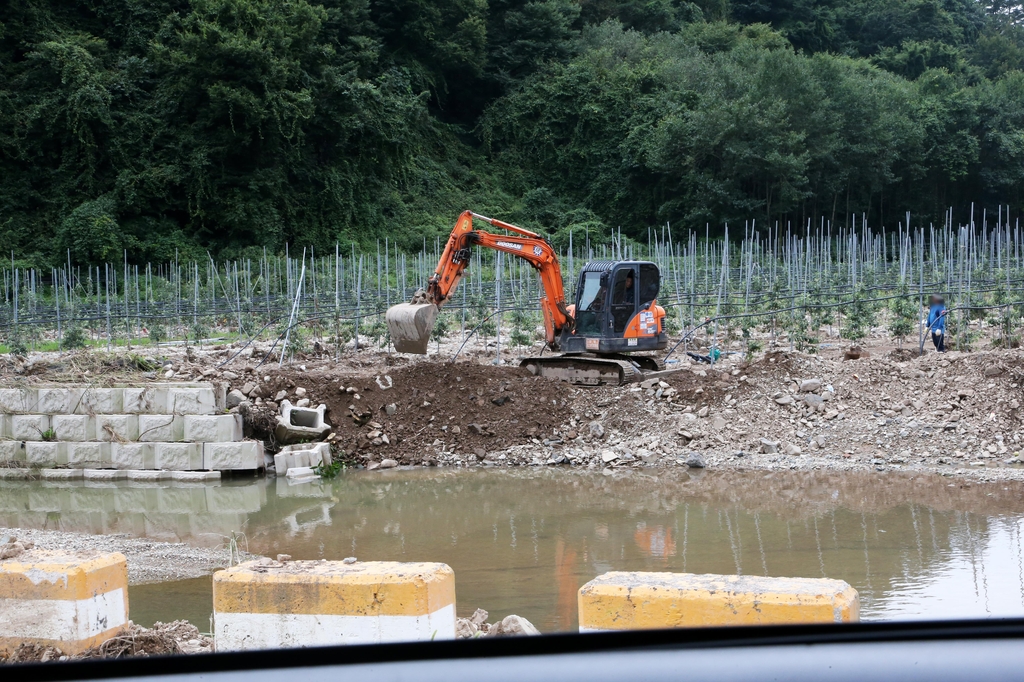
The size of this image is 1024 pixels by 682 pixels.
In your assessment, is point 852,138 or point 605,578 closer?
point 605,578

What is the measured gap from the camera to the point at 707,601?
12.4 feet

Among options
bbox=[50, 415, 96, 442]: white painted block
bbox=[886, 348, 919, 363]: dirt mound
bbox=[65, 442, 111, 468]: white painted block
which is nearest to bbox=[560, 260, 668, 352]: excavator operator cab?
bbox=[886, 348, 919, 363]: dirt mound

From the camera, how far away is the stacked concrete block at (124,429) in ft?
42.5

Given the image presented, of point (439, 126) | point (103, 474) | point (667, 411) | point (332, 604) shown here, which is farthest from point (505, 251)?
point (439, 126)

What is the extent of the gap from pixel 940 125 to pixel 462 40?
22.9 metres

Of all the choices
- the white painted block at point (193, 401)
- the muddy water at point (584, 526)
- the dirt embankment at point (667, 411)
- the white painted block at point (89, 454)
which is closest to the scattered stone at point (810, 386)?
the dirt embankment at point (667, 411)

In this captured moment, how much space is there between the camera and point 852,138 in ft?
143

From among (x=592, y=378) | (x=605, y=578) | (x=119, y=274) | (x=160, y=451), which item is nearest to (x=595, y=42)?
(x=119, y=274)

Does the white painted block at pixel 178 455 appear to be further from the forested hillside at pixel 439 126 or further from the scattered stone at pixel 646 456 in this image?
the forested hillside at pixel 439 126

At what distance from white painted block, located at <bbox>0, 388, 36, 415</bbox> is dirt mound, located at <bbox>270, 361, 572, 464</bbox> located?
3.33 m

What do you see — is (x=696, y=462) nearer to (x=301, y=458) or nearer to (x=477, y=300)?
(x=301, y=458)

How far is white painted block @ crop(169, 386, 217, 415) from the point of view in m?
12.9

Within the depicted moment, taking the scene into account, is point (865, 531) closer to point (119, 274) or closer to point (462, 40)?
point (119, 274)

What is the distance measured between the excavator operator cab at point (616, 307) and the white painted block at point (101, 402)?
22.2 ft
